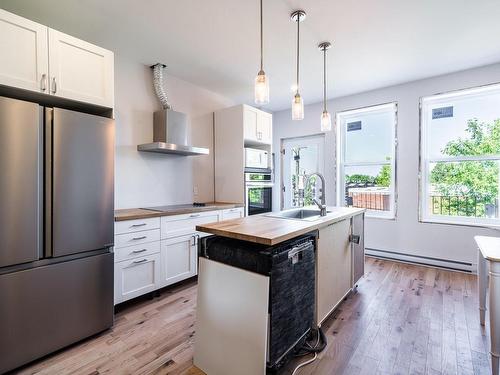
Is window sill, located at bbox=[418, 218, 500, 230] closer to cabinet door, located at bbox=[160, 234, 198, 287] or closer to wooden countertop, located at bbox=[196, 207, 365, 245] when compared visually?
wooden countertop, located at bbox=[196, 207, 365, 245]

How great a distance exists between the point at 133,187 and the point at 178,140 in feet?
2.60

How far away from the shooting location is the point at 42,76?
172 cm

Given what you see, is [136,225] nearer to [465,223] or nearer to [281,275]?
[281,275]

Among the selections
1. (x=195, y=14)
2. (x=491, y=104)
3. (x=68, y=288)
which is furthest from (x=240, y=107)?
(x=491, y=104)

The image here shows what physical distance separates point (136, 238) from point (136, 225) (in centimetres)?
13

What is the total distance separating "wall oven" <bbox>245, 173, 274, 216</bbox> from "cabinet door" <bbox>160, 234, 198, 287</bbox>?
106 cm

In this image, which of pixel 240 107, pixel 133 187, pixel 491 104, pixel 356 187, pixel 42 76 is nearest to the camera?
pixel 42 76

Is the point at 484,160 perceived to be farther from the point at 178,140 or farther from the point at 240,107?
the point at 178,140

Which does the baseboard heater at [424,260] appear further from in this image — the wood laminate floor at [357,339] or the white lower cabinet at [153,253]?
the white lower cabinet at [153,253]

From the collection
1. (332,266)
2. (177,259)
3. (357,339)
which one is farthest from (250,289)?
(177,259)

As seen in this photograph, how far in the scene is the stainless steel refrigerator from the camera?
1542 millimetres

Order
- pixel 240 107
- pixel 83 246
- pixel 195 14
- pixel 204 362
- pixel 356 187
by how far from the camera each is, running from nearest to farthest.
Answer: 1. pixel 204 362
2. pixel 83 246
3. pixel 195 14
4. pixel 240 107
5. pixel 356 187

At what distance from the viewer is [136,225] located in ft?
7.78

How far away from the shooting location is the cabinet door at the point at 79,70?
1.78 m
